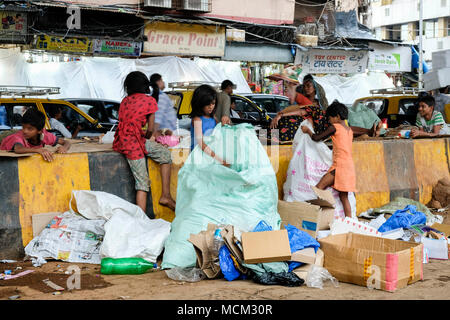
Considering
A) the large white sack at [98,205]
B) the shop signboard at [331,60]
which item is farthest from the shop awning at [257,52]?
the large white sack at [98,205]

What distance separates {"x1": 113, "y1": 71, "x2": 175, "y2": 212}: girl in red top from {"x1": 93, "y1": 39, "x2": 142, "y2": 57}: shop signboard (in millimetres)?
9602

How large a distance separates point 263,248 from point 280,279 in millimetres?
282

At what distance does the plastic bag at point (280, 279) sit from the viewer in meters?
4.61

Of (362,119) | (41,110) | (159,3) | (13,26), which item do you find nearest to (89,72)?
(159,3)

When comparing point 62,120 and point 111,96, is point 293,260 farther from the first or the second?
point 111,96

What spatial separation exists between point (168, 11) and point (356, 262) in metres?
13.7

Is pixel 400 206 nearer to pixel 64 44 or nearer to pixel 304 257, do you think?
pixel 304 257

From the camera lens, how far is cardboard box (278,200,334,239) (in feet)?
19.0

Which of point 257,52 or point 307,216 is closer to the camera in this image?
point 307,216

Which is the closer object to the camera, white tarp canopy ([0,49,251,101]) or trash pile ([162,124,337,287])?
trash pile ([162,124,337,287])

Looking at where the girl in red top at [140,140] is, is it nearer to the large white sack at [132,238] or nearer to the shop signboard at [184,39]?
the large white sack at [132,238]

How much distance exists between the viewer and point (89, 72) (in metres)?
21.8

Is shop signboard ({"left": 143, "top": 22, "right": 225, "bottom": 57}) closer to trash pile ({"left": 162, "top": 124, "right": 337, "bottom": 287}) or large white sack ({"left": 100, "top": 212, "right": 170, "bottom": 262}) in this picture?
trash pile ({"left": 162, "top": 124, "right": 337, "bottom": 287})

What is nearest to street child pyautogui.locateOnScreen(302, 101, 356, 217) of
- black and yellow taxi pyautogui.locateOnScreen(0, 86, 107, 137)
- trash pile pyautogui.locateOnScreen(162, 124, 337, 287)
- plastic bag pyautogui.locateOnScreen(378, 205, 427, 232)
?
plastic bag pyautogui.locateOnScreen(378, 205, 427, 232)
